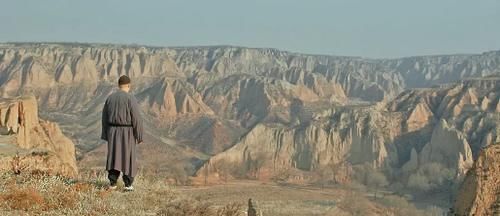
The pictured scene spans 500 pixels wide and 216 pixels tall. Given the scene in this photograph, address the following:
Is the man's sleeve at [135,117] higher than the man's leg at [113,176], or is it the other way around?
the man's sleeve at [135,117]

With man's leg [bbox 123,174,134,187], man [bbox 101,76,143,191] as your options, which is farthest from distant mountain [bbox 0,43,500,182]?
A: man [bbox 101,76,143,191]

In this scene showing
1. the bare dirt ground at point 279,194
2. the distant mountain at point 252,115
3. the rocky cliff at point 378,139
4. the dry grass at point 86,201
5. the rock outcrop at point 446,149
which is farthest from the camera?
the distant mountain at point 252,115

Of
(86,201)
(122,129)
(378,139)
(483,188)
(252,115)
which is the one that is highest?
(252,115)

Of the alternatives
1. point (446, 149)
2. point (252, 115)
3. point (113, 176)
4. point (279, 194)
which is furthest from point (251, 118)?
point (113, 176)

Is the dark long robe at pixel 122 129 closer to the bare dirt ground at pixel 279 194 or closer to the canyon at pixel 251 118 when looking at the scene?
the bare dirt ground at pixel 279 194

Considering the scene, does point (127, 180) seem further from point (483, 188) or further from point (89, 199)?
point (483, 188)

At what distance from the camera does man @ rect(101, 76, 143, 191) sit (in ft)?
35.5

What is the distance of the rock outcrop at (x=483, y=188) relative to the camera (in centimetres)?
Answer: 3053

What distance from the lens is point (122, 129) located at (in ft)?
35.6

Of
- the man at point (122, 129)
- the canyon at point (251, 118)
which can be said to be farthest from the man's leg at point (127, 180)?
the canyon at point (251, 118)

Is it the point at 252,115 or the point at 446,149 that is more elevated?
the point at 252,115

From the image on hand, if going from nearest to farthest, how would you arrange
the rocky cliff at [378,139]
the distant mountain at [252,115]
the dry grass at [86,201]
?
the dry grass at [86,201] < the rocky cliff at [378,139] < the distant mountain at [252,115]

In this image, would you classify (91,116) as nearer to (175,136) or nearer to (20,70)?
(175,136)

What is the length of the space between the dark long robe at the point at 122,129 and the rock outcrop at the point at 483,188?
2300cm
